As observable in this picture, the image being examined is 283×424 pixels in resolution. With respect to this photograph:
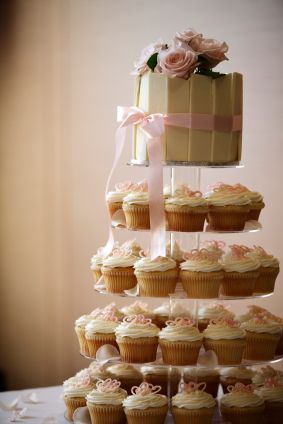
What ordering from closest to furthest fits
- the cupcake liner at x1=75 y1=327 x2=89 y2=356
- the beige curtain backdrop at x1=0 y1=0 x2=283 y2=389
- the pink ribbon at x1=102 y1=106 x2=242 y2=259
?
the pink ribbon at x1=102 y1=106 x2=242 y2=259 → the cupcake liner at x1=75 y1=327 x2=89 y2=356 → the beige curtain backdrop at x1=0 y1=0 x2=283 y2=389

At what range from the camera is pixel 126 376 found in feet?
12.2

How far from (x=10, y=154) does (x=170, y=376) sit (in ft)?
5.81

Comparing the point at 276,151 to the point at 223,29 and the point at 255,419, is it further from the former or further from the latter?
the point at 255,419

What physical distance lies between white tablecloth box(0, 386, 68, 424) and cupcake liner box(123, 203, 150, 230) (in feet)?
3.00

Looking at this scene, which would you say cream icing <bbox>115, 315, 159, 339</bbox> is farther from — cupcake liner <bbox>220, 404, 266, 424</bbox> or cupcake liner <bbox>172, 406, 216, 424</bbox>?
cupcake liner <bbox>220, 404, 266, 424</bbox>

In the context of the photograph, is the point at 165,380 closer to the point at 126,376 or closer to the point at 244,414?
the point at 126,376

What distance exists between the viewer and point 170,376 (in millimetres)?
3758

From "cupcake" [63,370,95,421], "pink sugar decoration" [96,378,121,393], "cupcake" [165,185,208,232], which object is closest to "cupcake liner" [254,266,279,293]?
"cupcake" [165,185,208,232]

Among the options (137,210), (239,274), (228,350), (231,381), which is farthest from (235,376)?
(137,210)

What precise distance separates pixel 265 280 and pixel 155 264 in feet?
1.58

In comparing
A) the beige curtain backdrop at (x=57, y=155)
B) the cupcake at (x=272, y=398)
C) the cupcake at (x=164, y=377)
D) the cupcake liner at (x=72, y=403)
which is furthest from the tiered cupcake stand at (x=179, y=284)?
the beige curtain backdrop at (x=57, y=155)

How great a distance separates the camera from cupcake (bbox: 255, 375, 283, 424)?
3.62 m

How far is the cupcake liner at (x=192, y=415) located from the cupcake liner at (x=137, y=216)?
28.5 inches

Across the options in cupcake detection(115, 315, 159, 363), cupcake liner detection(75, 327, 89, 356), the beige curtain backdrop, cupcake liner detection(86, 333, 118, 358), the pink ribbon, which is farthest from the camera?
the beige curtain backdrop
